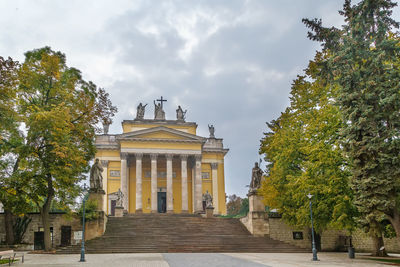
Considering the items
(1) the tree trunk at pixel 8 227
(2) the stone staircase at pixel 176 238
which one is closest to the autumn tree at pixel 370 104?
(2) the stone staircase at pixel 176 238

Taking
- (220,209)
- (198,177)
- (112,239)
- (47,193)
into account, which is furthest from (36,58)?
(220,209)

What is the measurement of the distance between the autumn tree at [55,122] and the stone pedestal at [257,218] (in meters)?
12.5

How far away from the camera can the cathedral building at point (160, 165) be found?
44000mm

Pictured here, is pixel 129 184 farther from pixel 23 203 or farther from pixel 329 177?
pixel 329 177

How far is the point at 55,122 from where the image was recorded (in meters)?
20.9

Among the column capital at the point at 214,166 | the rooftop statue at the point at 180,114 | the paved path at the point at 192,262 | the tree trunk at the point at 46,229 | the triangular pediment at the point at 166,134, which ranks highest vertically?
the rooftop statue at the point at 180,114

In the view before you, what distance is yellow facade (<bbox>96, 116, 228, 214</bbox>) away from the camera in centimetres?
4425

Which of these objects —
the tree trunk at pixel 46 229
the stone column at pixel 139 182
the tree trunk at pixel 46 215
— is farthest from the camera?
the stone column at pixel 139 182

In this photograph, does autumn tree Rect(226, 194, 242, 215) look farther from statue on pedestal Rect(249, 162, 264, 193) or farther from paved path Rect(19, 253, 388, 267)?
paved path Rect(19, 253, 388, 267)

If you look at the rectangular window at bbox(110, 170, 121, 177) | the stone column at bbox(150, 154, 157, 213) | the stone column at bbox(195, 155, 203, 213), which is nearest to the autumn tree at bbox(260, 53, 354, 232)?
the stone column at bbox(195, 155, 203, 213)

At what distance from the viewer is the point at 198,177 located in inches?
1785

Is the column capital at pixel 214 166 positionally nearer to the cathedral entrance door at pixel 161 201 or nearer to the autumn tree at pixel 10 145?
the cathedral entrance door at pixel 161 201

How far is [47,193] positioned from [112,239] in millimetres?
5375

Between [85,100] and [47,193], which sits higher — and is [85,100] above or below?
above
